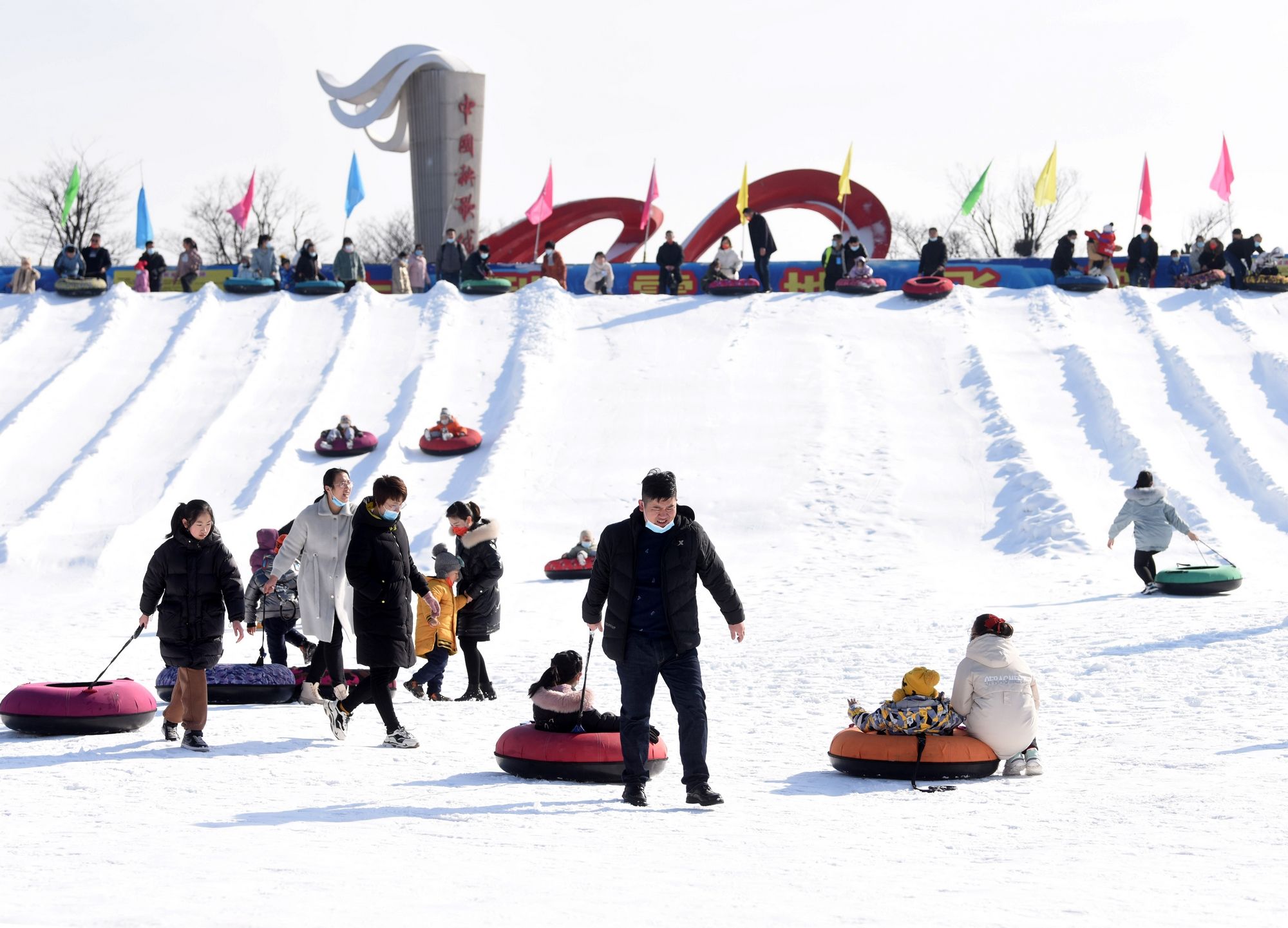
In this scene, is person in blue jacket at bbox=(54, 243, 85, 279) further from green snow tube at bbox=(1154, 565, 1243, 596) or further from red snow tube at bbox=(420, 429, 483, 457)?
green snow tube at bbox=(1154, 565, 1243, 596)

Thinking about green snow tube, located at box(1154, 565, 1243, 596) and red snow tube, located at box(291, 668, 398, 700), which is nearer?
red snow tube, located at box(291, 668, 398, 700)

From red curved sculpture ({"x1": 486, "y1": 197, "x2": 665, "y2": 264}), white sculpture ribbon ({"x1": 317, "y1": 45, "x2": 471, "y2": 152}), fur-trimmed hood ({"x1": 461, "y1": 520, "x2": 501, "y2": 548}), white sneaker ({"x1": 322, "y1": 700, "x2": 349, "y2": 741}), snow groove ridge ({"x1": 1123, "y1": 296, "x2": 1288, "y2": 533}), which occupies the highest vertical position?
white sculpture ribbon ({"x1": 317, "y1": 45, "x2": 471, "y2": 152})

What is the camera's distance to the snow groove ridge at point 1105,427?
17.5 metres

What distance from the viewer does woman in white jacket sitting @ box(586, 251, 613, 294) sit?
26.1 metres

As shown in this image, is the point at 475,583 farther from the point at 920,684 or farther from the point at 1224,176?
the point at 1224,176

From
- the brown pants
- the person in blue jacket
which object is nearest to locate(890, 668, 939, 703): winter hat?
the brown pants

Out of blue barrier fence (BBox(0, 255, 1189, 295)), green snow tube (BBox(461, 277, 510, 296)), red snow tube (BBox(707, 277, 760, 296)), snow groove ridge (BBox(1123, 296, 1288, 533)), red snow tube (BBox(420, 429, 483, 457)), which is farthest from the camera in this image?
blue barrier fence (BBox(0, 255, 1189, 295))

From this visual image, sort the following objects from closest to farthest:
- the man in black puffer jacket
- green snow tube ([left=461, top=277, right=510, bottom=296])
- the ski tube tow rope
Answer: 1. the man in black puffer jacket
2. the ski tube tow rope
3. green snow tube ([left=461, top=277, right=510, bottom=296])

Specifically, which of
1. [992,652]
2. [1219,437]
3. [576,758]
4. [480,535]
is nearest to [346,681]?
[480,535]

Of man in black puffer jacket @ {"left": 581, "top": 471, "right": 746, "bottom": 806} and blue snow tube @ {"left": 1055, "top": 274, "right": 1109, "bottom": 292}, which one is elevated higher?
blue snow tube @ {"left": 1055, "top": 274, "right": 1109, "bottom": 292}

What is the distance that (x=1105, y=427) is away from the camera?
774 inches

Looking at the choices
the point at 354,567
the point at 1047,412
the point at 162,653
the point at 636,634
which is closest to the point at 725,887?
the point at 636,634

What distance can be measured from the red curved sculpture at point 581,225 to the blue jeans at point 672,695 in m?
30.0

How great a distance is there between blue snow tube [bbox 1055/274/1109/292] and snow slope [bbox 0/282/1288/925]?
0.31 metres
